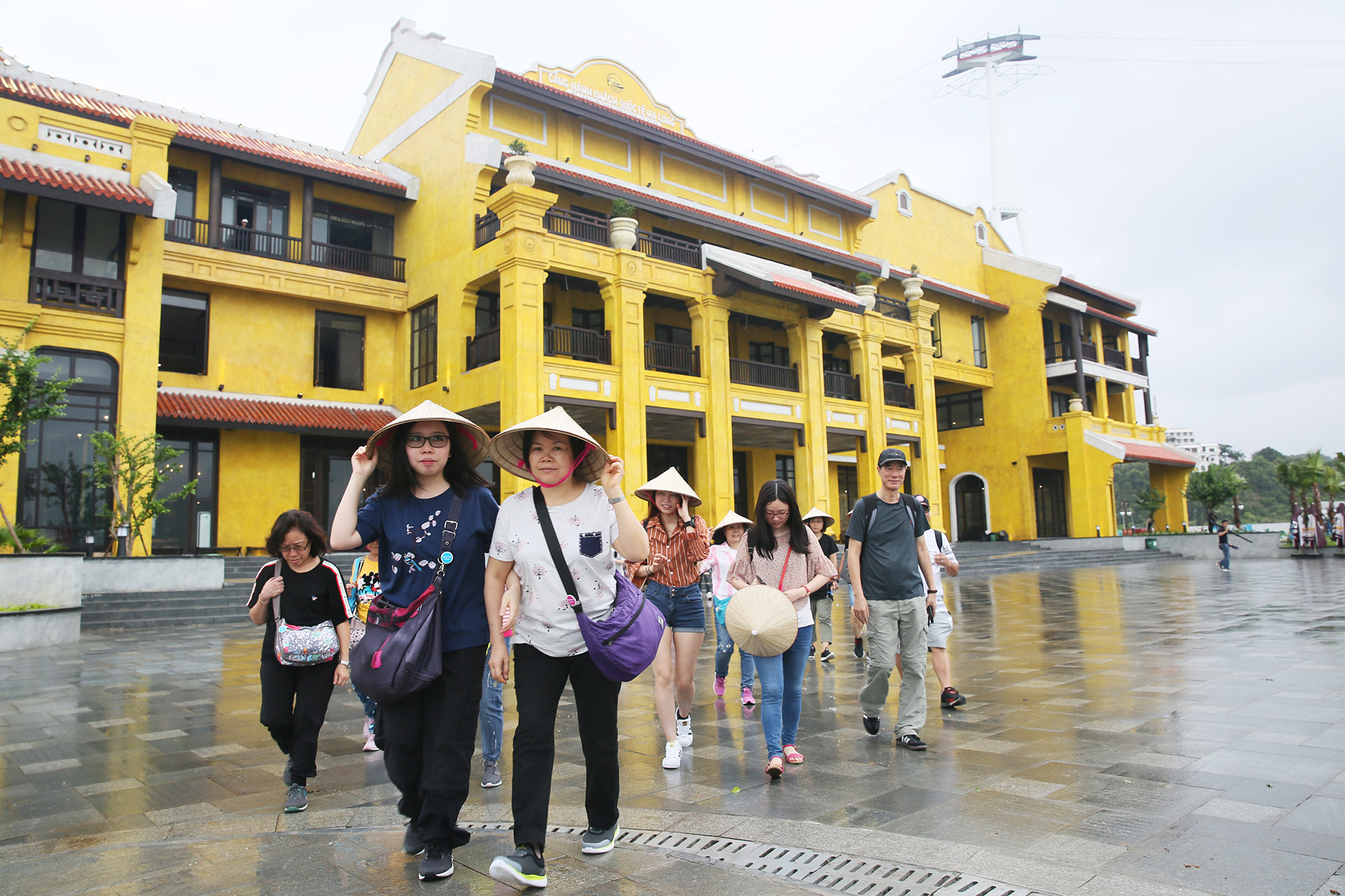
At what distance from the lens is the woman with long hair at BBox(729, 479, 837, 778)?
4.99 meters

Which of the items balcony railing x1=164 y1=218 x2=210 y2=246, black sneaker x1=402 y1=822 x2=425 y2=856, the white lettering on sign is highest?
the white lettering on sign

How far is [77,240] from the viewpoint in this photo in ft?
56.8

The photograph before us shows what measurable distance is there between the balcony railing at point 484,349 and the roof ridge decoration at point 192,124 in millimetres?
5012

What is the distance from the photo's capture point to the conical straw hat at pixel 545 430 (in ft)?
11.6

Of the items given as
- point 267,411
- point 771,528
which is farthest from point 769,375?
point 771,528

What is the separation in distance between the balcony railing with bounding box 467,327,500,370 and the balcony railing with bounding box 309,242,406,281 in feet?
12.6

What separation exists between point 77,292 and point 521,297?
8702 millimetres

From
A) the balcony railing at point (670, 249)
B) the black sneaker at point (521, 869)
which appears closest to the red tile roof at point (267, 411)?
the balcony railing at point (670, 249)

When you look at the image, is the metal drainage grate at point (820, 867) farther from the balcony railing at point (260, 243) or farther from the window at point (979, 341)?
the window at point (979, 341)

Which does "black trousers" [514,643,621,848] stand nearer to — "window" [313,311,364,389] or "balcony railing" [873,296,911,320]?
"window" [313,311,364,389]

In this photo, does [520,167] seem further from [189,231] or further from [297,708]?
[297,708]

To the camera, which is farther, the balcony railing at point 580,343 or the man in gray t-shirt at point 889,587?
the balcony railing at point 580,343

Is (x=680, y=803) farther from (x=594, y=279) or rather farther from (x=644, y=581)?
(x=594, y=279)

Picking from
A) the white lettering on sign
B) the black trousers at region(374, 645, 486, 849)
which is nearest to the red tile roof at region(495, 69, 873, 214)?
the white lettering on sign
